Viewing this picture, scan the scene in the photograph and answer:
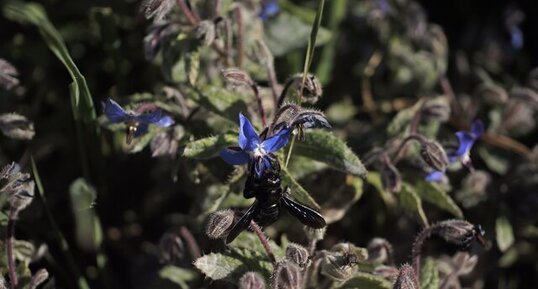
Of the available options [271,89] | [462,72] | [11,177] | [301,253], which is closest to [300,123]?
[301,253]

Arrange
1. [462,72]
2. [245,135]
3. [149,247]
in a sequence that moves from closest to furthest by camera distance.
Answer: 1. [245,135]
2. [149,247]
3. [462,72]

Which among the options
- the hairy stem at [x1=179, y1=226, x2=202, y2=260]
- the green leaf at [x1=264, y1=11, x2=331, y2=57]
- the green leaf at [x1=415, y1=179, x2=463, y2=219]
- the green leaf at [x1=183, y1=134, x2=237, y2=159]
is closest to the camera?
the green leaf at [x1=183, y1=134, x2=237, y2=159]

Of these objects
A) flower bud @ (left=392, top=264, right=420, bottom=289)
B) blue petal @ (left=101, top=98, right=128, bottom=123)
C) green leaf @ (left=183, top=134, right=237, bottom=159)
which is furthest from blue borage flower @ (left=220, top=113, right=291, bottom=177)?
flower bud @ (left=392, top=264, right=420, bottom=289)

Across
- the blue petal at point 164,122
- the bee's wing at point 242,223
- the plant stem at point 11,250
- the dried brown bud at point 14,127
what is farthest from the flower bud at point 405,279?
the dried brown bud at point 14,127

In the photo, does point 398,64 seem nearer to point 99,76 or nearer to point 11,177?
point 99,76

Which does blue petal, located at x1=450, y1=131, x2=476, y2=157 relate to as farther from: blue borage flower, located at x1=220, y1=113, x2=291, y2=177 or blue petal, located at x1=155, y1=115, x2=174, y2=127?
blue petal, located at x1=155, y1=115, x2=174, y2=127
